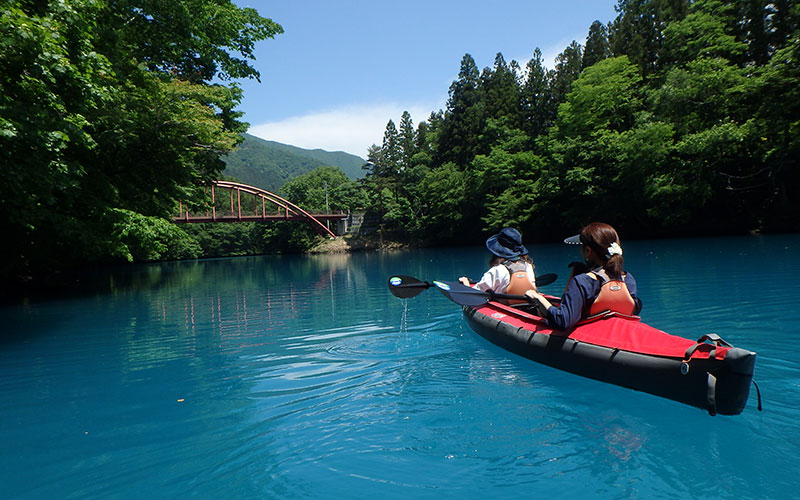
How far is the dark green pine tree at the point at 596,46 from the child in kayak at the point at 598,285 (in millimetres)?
39796

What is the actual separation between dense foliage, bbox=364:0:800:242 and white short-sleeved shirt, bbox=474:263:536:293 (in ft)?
77.8

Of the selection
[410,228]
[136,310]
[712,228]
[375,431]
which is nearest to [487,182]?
[410,228]

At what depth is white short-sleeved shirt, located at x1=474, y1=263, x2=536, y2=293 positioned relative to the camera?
6461mm

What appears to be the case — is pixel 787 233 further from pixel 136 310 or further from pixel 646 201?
pixel 136 310

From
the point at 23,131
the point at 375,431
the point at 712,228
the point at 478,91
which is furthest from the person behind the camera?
the point at 478,91

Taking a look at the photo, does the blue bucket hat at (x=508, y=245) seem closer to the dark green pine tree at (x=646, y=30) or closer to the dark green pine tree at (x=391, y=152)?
the dark green pine tree at (x=646, y=30)

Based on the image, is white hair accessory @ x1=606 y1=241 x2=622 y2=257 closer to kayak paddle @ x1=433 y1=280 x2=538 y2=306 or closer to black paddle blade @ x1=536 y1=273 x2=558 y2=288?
kayak paddle @ x1=433 y1=280 x2=538 y2=306

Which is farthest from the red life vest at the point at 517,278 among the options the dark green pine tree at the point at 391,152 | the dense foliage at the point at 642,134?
the dark green pine tree at the point at 391,152

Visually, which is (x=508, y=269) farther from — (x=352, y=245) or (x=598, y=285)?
(x=352, y=245)

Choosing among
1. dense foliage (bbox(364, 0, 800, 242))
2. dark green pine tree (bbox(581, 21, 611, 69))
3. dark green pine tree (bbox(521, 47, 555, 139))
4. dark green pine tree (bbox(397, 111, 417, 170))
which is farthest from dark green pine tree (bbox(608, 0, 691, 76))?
dark green pine tree (bbox(397, 111, 417, 170))

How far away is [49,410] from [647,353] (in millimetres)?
5771

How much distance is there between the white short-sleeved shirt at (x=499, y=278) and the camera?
6461 mm

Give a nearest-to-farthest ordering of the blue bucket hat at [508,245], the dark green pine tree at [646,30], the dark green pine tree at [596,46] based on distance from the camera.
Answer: the blue bucket hat at [508,245] < the dark green pine tree at [646,30] < the dark green pine tree at [596,46]

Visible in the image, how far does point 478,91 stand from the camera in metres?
49.8
